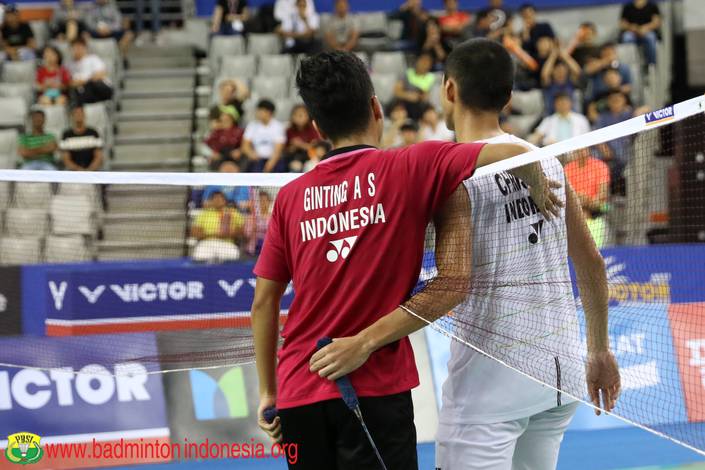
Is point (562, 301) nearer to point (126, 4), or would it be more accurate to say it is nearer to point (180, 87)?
point (180, 87)

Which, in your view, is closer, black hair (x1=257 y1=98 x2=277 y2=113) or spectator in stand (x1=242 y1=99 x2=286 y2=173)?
spectator in stand (x1=242 y1=99 x2=286 y2=173)

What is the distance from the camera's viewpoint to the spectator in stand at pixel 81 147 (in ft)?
42.9

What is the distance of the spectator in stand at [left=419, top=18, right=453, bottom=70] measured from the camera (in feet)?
48.8

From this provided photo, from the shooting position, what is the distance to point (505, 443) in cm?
355

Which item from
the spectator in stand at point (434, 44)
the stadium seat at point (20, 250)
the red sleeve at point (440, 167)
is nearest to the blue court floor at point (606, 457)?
the stadium seat at point (20, 250)

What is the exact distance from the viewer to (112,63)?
1542 centimetres

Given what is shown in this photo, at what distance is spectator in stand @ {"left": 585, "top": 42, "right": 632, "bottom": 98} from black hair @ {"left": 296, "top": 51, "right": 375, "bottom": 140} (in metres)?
11.2

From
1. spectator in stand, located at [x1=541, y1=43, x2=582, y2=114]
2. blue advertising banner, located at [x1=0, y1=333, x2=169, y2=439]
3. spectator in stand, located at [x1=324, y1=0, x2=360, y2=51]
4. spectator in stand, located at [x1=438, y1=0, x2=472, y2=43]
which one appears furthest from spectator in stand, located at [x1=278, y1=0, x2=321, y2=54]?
blue advertising banner, located at [x1=0, y1=333, x2=169, y2=439]

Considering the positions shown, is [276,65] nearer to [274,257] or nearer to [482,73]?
[482,73]

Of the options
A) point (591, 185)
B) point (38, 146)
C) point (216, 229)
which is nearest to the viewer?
point (591, 185)

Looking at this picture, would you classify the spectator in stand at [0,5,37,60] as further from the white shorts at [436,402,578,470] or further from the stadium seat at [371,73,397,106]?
the white shorts at [436,402,578,470]

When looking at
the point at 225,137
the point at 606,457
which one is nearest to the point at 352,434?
Result: the point at 606,457

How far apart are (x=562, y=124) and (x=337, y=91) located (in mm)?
10121

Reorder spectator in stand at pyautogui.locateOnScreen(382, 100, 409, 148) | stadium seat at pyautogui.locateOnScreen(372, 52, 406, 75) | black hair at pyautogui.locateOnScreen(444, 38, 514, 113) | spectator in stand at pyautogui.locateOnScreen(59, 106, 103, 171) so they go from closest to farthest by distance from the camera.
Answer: black hair at pyautogui.locateOnScreen(444, 38, 514, 113)
spectator in stand at pyautogui.locateOnScreen(382, 100, 409, 148)
spectator in stand at pyautogui.locateOnScreen(59, 106, 103, 171)
stadium seat at pyautogui.locateOnScreen(372, 52, 406, 75)
